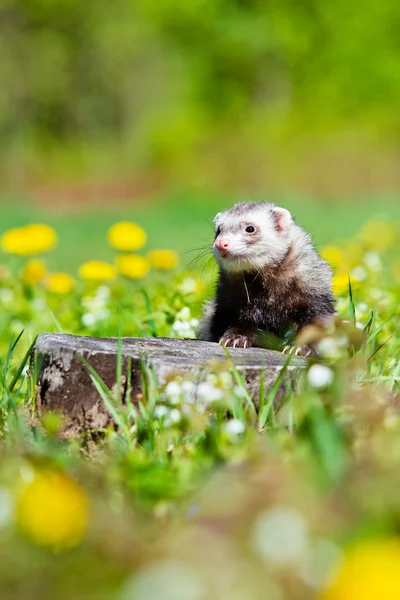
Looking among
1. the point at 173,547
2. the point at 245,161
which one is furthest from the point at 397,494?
the point at 245,161

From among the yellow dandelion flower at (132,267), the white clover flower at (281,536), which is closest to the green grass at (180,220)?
the yellow dandelion flower at (132,267)

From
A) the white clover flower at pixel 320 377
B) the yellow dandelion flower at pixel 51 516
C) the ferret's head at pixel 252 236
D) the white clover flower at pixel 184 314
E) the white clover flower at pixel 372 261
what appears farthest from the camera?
the white clover flower at pixel 372 261

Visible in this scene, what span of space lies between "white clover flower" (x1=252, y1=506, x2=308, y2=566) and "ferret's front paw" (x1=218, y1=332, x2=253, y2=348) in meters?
2.19

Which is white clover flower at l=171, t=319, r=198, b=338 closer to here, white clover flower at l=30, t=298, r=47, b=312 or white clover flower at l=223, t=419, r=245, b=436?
white clover flower at l=30, t=298, r=47, b=312

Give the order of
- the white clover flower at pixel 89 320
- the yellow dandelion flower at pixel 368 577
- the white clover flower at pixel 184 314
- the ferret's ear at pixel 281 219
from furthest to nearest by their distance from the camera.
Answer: the white clover flower at pixel 89 320, the white clover flower at pixel 184 314, the ferret's ear at pixel 281 219, the yellow dandelion flower at pixel 368 577

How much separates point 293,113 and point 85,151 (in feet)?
32.4

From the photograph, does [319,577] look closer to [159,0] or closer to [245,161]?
[245,161]

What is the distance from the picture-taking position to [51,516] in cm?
152

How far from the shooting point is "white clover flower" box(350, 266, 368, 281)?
19.0 feet

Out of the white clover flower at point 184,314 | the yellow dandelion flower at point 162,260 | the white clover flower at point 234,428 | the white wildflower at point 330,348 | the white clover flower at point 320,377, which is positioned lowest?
the white clover flower at point 234,428

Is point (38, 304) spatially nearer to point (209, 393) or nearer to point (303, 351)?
point (303, 351)

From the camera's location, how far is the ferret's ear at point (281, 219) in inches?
164

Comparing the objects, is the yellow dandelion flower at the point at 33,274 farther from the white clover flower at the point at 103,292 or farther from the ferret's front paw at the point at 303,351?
the ferret's front paw at the point at 303,351

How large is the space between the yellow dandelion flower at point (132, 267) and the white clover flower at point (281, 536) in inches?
160
